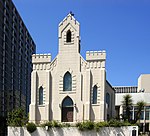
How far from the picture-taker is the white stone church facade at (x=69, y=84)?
111 feet

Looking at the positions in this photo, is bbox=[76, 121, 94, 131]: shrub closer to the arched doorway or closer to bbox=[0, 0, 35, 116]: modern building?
the arched doorway

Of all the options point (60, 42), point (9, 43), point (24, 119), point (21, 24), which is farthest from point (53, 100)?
point (21, 24)

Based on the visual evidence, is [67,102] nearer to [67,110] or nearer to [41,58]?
[67,110]

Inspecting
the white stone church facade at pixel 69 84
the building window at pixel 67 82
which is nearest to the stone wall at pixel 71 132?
the white stone church facade at pixel 69 84

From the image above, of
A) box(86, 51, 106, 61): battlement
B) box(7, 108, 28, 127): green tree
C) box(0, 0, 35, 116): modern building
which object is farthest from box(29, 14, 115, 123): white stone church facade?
box(0, 0, 35, 116): modern building

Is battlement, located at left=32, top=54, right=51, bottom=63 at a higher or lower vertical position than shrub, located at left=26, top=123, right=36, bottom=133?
higher

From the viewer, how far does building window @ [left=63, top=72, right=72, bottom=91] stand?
35.0 metres

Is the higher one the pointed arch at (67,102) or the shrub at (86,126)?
the pointed arch at (67,102)

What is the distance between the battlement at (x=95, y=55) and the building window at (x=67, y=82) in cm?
321

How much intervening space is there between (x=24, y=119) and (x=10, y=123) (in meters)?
1.86

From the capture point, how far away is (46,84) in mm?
35188

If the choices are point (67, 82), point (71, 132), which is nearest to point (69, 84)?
point (67, 82)

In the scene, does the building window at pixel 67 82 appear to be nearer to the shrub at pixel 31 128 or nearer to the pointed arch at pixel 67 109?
the pointed arch at pixel 67 109

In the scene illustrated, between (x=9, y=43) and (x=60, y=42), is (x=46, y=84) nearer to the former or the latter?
(x=60, y=42)
